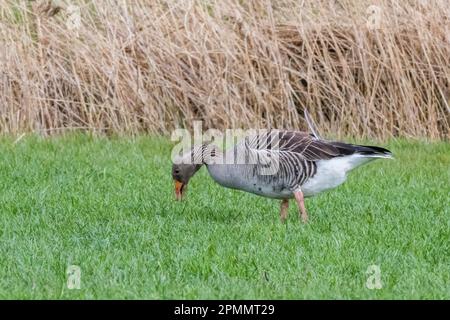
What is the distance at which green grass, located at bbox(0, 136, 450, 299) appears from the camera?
18.1ft

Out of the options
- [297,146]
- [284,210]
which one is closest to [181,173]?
[284,210]

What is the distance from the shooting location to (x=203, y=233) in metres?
6.77

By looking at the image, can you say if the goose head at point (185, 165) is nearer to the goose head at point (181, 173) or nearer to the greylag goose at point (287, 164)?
the goose head at point (181, 173)

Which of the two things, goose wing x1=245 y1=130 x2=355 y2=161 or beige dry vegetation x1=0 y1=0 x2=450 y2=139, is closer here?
goose wing x1=245 y1=130 x2=355 y2=161

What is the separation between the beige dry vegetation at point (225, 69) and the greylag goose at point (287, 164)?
3860 millimetres

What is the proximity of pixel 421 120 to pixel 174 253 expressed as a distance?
5561 mm

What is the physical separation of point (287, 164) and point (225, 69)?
4.19 metres

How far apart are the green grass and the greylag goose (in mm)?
269

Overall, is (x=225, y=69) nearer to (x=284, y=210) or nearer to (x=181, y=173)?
(x=181, y=173)

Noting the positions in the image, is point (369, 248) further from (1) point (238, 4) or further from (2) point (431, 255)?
(1) point (238, 4)

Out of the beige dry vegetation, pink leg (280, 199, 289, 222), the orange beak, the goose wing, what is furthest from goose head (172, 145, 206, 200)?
the beige dry vegetation

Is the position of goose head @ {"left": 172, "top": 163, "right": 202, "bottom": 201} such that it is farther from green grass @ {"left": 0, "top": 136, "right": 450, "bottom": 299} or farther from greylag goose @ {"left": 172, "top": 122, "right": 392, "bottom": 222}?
greylag goose @ {"left": 172, "top": 122, "right": 392, "bottom": 222}

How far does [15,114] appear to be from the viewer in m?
11.0
